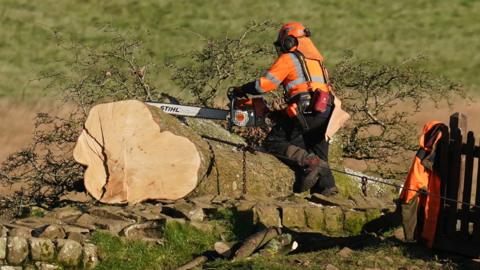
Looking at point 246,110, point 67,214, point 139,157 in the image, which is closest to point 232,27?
point 246,110

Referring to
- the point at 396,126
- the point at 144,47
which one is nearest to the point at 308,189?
the point at 396,126

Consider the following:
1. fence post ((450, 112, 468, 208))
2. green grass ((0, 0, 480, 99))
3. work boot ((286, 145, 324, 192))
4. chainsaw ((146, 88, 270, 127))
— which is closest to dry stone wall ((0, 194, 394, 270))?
work boot ((286, 145, 324, 192))

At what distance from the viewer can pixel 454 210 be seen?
346 inches

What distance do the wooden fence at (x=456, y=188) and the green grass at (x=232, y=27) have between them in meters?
15.2

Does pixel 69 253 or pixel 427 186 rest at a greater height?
pixel 427 186

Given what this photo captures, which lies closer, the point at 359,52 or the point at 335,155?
the point at 335,155

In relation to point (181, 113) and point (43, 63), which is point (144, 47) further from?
point (181, 113)

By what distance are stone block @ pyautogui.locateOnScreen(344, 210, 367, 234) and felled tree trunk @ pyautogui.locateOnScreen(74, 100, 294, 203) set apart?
4.88 feet

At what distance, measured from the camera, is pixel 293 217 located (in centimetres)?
984

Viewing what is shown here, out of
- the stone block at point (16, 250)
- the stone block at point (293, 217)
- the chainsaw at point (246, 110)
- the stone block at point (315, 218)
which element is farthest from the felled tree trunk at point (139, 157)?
the stone block at point (16, 250)

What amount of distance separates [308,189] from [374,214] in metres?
1.23

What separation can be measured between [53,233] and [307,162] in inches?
119

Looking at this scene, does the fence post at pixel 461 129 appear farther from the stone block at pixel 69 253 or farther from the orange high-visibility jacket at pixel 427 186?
the stone block at pixel 69 253

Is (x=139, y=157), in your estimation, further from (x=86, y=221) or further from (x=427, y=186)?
(x=427, y=186)
